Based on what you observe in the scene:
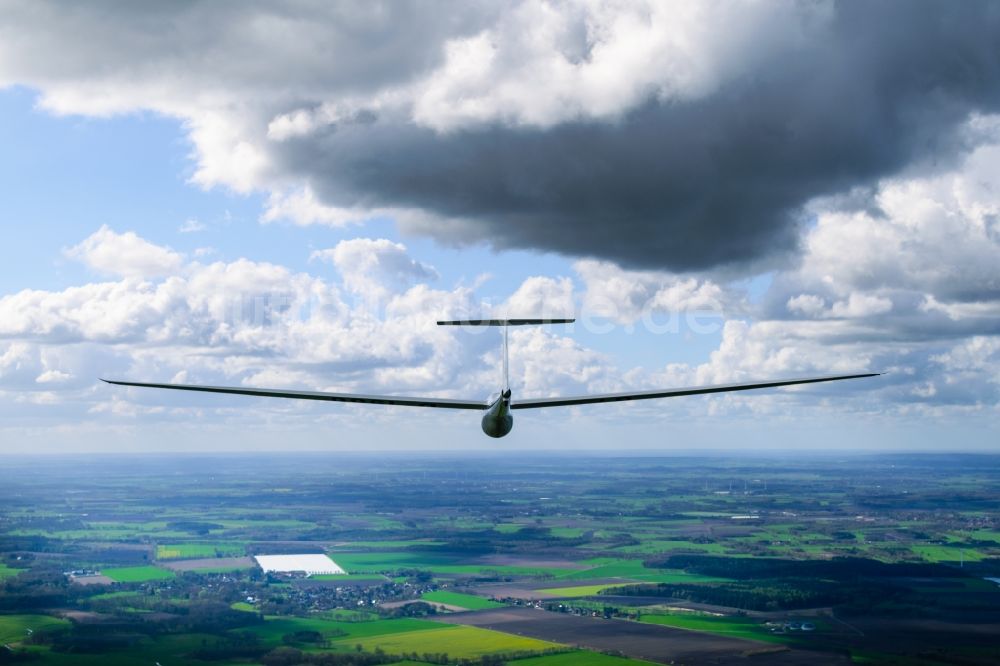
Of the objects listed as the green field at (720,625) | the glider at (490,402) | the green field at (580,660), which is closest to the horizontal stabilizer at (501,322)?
the glider at (490,402)

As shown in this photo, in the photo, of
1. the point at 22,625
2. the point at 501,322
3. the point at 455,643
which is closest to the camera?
the point at 501,322

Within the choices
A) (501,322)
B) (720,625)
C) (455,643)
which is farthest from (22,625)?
(501,322)

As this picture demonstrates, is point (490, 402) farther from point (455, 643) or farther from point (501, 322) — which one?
point (455, 643)

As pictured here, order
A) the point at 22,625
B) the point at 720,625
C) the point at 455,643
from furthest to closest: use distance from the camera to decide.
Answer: the point at 720,625
the point at 22,625
the point at 455,643

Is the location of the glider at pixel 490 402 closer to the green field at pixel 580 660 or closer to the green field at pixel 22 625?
the green field at pixel 580 660

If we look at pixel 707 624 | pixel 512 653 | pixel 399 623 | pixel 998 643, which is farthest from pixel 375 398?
pixel 998 643

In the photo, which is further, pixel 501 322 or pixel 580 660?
pixel 580 660

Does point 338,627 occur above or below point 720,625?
above

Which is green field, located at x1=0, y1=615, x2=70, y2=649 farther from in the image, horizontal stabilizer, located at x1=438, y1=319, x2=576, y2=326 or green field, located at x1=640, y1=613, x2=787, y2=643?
horizontal stabilizer, located at x1=438, y1=319, x2=576, y2=326

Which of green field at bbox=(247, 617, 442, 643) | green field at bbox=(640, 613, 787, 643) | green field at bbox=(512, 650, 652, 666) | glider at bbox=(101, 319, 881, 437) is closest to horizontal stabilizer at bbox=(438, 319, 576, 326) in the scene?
glider at bbox=(101, 319, 881, 437)

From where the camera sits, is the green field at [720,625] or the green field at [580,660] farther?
the green field at [720,625]

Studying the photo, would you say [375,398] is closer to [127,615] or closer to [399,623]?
[399,623]
